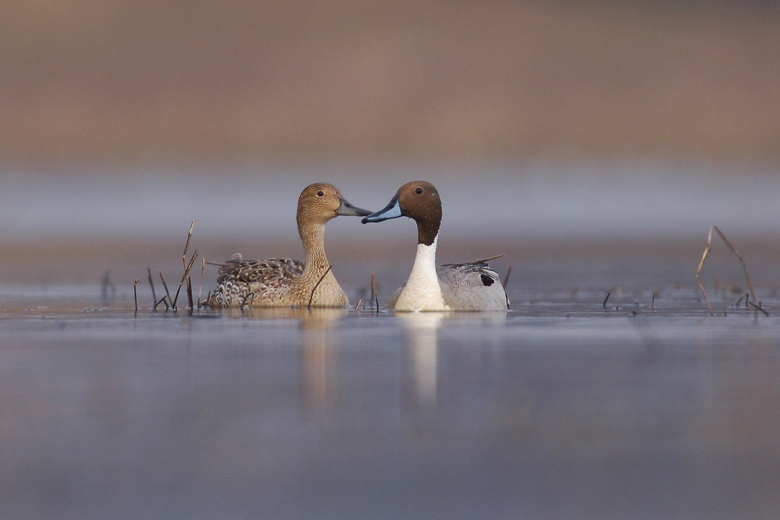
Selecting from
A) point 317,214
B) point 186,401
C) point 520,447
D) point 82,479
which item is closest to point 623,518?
point 520,447

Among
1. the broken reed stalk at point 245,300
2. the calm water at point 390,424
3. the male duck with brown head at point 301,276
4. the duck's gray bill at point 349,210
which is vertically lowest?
the calm water at point 390,424

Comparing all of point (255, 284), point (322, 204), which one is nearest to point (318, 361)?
point (255, 284)

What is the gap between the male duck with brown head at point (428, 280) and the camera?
29.7ft

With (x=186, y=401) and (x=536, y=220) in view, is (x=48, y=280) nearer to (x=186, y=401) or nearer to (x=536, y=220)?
(x=186, y=401)

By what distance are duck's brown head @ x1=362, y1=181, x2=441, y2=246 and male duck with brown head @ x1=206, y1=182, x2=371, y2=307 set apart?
57 cm

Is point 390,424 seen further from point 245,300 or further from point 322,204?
point 322,204

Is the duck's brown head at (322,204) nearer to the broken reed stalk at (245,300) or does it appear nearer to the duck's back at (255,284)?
the duck's back at (255,284)

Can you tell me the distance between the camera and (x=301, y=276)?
998 centimetres

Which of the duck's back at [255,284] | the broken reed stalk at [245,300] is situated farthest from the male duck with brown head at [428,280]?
the broken reed stalk at [245,300]

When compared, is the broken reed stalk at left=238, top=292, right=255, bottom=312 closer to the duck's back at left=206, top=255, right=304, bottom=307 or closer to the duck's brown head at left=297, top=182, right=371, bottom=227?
the duck's back at left=206, top=255, right=304, bottom=307

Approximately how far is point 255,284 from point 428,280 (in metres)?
1.54

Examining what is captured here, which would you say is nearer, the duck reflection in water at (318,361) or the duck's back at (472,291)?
the duck reflection in water at (318,361)

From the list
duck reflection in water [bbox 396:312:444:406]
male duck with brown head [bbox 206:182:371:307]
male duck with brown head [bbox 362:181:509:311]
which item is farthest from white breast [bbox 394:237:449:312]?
male duck with brown head [bbox 206:182:371:307]

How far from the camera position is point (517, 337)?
7027mm
